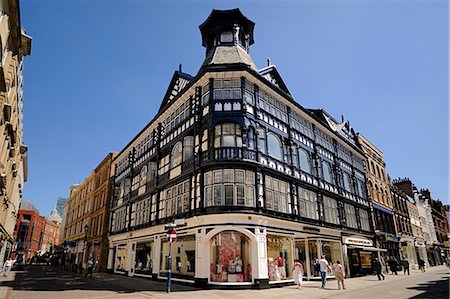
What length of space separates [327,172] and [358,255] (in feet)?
26.8

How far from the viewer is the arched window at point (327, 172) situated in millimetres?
24922

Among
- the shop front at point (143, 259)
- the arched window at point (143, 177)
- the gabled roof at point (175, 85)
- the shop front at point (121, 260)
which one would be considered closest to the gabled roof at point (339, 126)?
the gabled roof at point (175, 85)

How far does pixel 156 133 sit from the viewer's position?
2603 centimetres

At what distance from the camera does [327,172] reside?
25.5 metres

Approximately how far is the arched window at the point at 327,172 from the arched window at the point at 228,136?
11.3 m

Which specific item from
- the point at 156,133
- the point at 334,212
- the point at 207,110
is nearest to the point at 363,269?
the point at 334,212

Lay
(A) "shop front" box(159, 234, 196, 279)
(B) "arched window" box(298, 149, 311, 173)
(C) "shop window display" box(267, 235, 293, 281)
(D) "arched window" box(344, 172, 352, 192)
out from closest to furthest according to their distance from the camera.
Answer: (C) "shop window display" box(267, 235, 293, 281), (A) "shop front" box(159, 234, 196, 279), (B) "arched window" box(298, 149, 311, 173), (D) "arched window" box(344, 172, 352, 192)

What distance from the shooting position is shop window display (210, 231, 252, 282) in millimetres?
15219

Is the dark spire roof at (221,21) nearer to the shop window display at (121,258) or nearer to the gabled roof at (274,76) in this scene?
the gabled roof at (274,76)

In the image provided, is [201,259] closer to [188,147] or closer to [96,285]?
[96,285]

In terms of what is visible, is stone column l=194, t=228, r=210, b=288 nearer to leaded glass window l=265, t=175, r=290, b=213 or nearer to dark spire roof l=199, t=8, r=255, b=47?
leaded glass window l=265, t=175, r=290, b=213

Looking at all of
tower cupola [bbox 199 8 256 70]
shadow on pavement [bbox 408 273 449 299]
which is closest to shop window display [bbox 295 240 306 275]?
shadow on pavement [bbox 408 273 449 299]

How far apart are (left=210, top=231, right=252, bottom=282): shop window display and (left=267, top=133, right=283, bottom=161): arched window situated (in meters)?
6.32

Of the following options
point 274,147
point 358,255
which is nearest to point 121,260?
point 274,147
